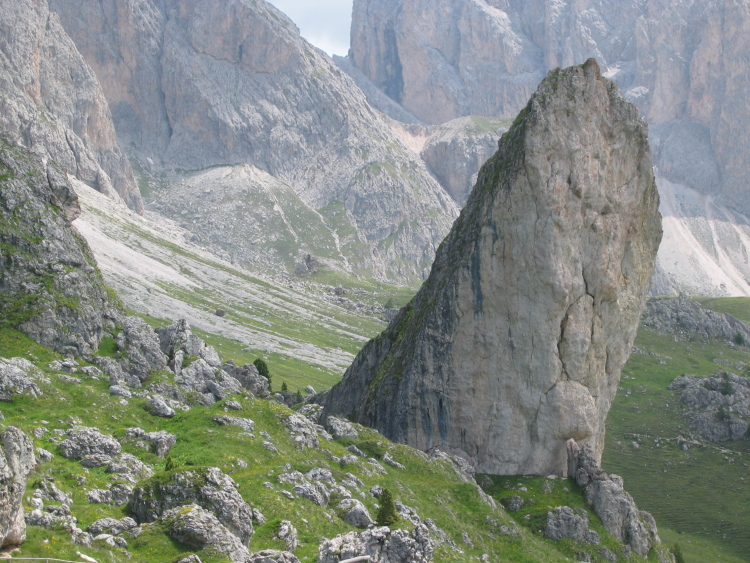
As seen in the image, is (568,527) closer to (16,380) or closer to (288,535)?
(288,535)

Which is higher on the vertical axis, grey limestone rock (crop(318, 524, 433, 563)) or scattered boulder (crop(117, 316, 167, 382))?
grey limestone rock (crop(318, 524, 433, 563))

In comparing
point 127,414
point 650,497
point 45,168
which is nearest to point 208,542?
point 127,414

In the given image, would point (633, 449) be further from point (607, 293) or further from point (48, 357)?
point (48, 357)

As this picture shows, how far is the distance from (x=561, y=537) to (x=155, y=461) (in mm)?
29682

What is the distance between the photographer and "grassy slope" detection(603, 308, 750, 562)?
101 m

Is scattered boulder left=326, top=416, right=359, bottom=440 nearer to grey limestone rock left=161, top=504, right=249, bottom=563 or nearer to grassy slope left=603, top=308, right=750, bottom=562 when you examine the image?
grey limestone rock left=161, top=504, right=249, bottom=563

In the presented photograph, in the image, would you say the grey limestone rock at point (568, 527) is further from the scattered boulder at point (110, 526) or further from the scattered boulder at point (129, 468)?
the scattered boulder at point (110, 526)

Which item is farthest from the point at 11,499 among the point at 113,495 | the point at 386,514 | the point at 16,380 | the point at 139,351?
the point at 139,351

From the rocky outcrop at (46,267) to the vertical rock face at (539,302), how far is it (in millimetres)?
26628

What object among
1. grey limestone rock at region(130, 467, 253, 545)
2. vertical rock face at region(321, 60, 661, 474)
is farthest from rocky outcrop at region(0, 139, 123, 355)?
grey limestone rock at region(130, 467, 253, 545)

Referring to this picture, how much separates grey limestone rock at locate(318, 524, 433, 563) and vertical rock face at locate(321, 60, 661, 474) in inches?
1403

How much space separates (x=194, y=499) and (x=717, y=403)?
131897 millimetres

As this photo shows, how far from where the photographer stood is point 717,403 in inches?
5699

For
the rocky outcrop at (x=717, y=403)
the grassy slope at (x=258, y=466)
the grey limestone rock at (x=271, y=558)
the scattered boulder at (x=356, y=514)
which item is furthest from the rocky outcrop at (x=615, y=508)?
the rocky outcrop at (x=717, y=403)
